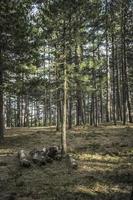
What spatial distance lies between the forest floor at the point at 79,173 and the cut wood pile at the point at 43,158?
11.4 inches

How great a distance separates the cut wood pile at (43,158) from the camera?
774 inches

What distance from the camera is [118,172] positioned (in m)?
17.8

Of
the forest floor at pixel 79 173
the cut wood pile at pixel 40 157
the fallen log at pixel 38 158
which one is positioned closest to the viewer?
the forest floor at pixel 79 173

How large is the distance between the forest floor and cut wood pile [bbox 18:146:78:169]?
0.95 ft

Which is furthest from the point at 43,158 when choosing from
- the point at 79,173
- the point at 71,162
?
the point at 79,173

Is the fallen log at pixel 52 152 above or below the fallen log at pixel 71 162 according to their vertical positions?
above

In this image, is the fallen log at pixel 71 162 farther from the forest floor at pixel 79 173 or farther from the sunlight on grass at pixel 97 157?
the sunlight on grass at pixel 97 157

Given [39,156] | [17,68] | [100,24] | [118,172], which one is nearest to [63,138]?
[39,156]

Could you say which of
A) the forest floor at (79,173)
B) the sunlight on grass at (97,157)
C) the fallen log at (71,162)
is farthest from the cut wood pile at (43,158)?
the sunlight on grass at (97,157)

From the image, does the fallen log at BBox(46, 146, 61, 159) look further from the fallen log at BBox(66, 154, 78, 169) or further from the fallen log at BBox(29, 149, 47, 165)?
the fallen log at BBox(66, 154, 78, 169)

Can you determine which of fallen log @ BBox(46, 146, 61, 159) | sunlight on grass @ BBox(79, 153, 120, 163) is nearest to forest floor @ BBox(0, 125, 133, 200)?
sunlight on grass @ BBox(79, 153, 120, 163)

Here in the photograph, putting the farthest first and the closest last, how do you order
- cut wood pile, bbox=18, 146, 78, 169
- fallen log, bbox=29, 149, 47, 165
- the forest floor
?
fallen log, bbox=29, 149, 47, 165 → cut wood pile, bbox=18, 146, 78, 169 → the forest floor

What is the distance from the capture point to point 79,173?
59.7ft

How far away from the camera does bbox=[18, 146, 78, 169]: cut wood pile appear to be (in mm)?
19656
